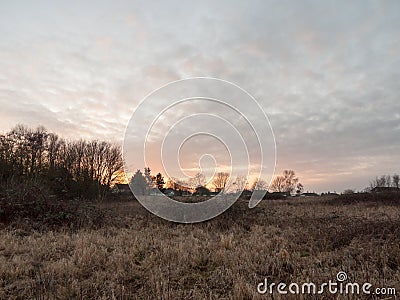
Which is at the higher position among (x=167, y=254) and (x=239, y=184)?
(x=239, y=184)

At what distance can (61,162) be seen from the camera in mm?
30641

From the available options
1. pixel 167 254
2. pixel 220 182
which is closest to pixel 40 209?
pixel 220 182

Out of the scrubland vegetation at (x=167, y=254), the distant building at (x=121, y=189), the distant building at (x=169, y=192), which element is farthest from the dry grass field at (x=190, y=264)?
the distant building at (x=121, y=189)

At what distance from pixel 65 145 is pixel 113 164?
5732mm

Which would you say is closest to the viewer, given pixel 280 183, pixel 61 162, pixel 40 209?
pixel 40 209

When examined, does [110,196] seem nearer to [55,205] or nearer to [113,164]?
[113,164]

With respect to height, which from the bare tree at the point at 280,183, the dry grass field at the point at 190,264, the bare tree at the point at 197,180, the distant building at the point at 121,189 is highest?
the bare tree at the point at 280,183

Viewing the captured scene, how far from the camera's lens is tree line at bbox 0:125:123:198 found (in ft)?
80.3

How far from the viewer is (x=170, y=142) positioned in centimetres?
1008

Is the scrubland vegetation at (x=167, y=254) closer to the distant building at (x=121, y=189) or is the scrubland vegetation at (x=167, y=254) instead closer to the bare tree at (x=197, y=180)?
the bare tree at (x=197, y=180)

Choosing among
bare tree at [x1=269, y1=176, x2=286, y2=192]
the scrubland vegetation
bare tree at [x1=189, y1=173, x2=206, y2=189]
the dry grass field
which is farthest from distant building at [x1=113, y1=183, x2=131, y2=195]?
bare tree at [x1=269, y1=176, x2=286, y2=192]

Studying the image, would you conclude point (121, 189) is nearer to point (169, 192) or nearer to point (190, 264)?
point (169, 192)

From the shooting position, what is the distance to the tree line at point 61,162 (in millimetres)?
24484

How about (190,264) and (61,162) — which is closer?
(190,264)
